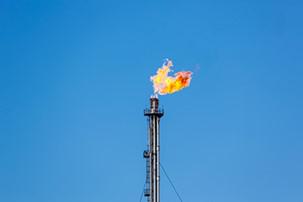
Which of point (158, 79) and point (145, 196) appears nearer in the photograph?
point (145, 196)

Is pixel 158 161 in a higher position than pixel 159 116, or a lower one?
lower

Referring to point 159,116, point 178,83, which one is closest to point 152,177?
point 159,116

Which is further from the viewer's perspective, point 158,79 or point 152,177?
point 158,79

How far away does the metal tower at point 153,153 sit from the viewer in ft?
120

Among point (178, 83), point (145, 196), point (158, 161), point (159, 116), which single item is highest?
point (178, 83)

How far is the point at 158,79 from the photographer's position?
3906cm

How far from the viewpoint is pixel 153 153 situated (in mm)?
36562

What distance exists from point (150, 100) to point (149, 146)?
13.2ft

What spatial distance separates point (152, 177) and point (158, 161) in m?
1.46

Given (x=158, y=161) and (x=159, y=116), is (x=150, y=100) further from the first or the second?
(x=158, y=161)

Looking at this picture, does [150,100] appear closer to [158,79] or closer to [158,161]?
[158,79]

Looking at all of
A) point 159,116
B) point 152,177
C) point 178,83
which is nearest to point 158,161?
point 152,177

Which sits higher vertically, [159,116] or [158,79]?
[158,79]

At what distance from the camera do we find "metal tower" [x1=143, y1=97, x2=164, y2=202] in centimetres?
3647
